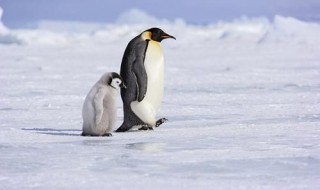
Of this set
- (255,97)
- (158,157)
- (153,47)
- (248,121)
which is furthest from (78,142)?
(255,97)

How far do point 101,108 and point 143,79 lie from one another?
75cm

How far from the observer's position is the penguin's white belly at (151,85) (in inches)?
234

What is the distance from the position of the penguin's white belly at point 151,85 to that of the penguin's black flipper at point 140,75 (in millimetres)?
35

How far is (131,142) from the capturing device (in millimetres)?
5000

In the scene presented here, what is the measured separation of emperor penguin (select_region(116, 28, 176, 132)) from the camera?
5875mm

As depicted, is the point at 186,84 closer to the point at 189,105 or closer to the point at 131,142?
the point at 189,105

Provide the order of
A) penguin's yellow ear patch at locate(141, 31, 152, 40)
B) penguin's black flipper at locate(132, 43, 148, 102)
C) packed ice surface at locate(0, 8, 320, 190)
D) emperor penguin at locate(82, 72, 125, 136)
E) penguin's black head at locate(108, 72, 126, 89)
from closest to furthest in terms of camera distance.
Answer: packed ice surface at locate(0, 8, 320, 190) → emperor penguin at locate(82, 72, 125, 136) → penguin's black head at locate(108, 72, 126, 89) → penguin's black flipper at locate(132, 43, 148, 102) → penguin's yellow ear patch at locate(141, 31, 152, 40)

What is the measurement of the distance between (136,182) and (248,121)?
3071 millimetres

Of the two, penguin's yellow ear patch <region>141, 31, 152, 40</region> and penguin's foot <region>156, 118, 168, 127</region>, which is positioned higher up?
penguin's yellow ear patch <region>141, 31, 152, 40</region>

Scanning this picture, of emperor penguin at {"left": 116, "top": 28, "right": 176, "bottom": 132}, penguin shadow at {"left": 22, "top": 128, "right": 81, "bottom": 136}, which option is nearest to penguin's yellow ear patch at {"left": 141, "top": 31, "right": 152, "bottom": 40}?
emperor penguin at {"left": 116, "top": 28, "right": 176, "bottom": 132}

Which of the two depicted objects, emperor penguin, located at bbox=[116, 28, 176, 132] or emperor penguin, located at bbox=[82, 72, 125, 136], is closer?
emperor penguin, located at bbox=[82, 72, 125, 136]

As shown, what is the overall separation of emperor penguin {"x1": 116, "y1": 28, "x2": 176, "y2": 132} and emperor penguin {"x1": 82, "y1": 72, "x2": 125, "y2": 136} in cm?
47

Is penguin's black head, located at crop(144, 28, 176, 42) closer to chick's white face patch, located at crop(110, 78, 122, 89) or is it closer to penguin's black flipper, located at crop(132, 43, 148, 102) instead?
penguin's black flipper, located at crop(132, 43, 148, 102)

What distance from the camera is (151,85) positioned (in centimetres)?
598
